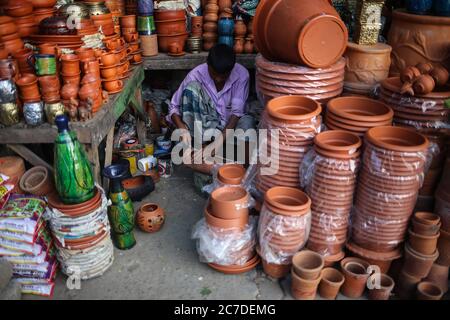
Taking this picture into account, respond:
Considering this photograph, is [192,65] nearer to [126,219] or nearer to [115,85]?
[115,85]

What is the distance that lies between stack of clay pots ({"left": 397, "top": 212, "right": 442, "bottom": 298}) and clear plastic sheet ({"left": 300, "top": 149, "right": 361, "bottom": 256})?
378 millimetres

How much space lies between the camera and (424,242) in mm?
2275

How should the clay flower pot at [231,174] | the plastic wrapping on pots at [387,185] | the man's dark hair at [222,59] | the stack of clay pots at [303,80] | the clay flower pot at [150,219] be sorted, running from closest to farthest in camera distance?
1. the plastic wrapping on pots at [387,185]
2. the stack of clay pots at [303,80]
3. the clay flower pot at [231,174]
4. the clay flower pot at [150,219]
5. the man's dark hair at [222,59]

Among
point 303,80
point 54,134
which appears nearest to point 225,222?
point 303,80

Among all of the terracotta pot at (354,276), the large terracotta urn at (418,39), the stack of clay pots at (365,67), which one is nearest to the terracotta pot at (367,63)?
the stack of clay pots at (365,67)

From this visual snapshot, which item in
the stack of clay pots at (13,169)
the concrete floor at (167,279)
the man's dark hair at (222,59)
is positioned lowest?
the concrete floor at (167,279)

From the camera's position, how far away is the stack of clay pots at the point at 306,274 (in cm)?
226

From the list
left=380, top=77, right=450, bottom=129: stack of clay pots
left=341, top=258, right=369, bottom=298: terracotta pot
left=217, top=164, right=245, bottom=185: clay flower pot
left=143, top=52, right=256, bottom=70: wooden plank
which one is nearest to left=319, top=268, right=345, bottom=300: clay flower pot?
left=341, top=258, right=369, bottom=298: terracotta pot

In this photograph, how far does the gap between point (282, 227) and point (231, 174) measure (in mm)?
653

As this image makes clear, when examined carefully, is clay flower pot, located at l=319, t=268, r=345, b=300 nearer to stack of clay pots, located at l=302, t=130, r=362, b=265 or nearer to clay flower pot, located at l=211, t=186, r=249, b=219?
stack of clay pots, located at l=302, t=130, r=362, b=265

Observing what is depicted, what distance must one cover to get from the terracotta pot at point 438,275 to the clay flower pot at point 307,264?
2.24 ft

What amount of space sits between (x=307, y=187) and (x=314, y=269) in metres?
0.50

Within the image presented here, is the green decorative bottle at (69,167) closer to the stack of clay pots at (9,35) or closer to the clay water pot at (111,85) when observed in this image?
the clay water pot at (111,85)

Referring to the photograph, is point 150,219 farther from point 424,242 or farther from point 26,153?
point 424,242
